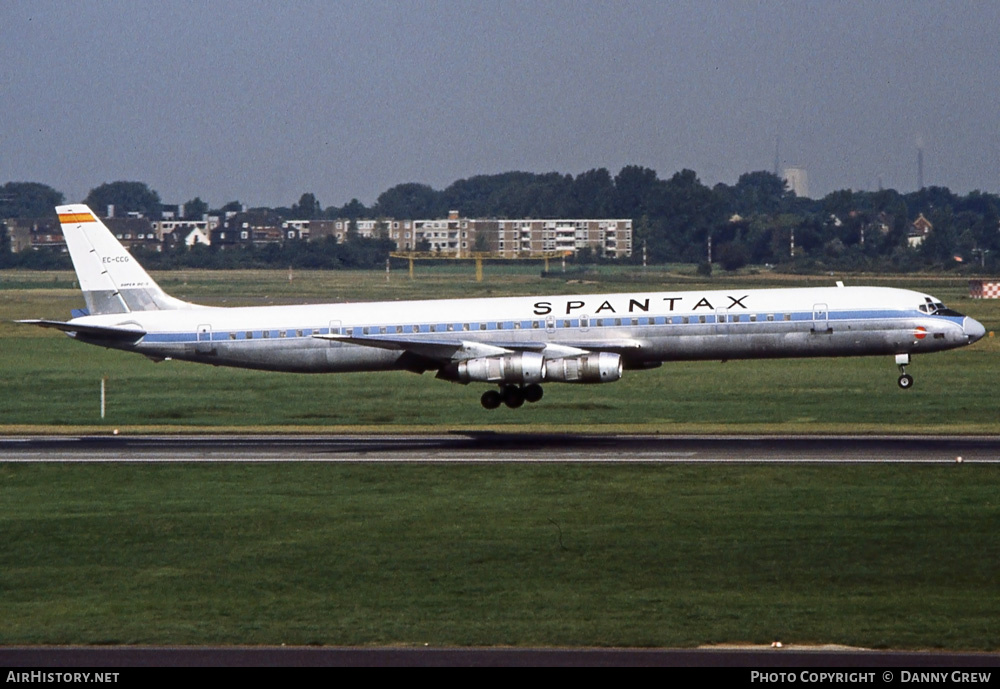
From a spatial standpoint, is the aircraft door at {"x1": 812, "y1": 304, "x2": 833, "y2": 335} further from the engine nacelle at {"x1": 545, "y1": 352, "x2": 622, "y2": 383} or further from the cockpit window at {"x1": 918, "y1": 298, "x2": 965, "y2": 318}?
the engine nacelle at {"x1": 545, "y1": 352, "x2": 622, "y2": 383}

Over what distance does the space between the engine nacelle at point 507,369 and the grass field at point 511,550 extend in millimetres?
4847

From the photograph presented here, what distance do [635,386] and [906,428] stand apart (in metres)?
19.0

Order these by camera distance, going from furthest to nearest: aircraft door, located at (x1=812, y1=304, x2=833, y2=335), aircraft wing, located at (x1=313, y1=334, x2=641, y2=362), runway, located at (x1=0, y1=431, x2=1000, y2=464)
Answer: aircraft door, located at (x1=812, y1=304, x2=833, y2=335)
aircraft wing, located at (x1=313, y1=334, x2=641, y2=362)
runway, located at (x1=0, y1=431, x2=1000, y2=464)

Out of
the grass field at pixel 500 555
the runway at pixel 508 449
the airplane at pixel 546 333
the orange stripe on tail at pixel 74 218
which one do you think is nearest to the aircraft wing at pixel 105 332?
the airplane at pixel 546 333

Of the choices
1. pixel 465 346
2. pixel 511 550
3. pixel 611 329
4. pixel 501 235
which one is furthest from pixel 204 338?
pixel 501 235

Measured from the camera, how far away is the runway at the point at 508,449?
128 feet

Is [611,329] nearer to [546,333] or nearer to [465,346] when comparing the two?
[546,333]

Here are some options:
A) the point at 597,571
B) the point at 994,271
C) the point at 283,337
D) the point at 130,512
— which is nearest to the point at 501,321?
the point at 283,337

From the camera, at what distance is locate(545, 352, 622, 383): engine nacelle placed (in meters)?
43.5

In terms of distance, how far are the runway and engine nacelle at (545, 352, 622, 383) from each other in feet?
6.86

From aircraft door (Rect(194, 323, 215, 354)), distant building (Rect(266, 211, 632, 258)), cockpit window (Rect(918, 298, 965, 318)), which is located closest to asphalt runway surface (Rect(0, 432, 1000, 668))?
aircraft door (Rect(194, 323, 215, 354))

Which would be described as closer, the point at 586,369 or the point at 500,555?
the point at 500,555

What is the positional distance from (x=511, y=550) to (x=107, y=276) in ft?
94.7

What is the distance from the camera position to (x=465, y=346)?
46.5 metres
